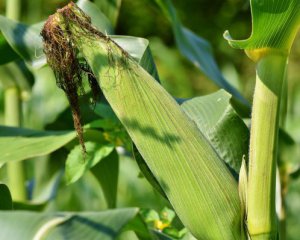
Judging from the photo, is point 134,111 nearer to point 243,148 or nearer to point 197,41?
point 243,148

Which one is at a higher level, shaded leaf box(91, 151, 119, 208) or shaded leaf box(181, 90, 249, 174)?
shaded leaf box(181, 90, 249, 174)

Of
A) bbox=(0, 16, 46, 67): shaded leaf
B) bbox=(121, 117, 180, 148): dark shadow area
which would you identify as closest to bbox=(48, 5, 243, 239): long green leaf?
bbox=(121, 117, 180, 148): dark shadow area

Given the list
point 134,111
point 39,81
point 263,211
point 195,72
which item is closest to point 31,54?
point 134,111

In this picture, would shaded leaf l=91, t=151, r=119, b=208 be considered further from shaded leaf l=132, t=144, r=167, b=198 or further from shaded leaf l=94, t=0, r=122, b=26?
shaded leaf l=132, t=144, r=167, b=198

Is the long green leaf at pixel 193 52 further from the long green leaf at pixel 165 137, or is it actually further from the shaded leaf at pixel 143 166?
the long green leaf at pixel 165 137

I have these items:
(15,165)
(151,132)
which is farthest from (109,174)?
(151,132)

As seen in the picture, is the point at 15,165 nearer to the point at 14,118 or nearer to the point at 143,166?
the point at 14,118
